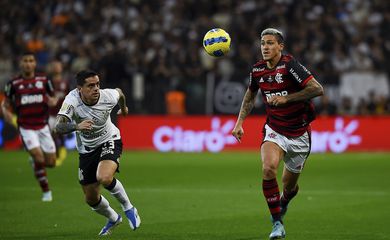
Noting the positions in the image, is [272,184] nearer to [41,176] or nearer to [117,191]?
[117,191]

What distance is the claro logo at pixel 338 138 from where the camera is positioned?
25016 mm

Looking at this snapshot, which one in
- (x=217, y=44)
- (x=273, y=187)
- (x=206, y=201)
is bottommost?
(x=206, y=201)

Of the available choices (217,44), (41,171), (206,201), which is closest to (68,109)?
(217,44)

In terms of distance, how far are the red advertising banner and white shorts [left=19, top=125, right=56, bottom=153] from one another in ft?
34.7

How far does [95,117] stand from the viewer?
10.7 metres

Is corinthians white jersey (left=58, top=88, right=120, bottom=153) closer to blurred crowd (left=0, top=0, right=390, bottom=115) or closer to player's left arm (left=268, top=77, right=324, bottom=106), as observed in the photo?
player's left arm (left=268, top=77, right=324, bottom=106)

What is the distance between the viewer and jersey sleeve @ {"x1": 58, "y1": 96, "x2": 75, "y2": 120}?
10293 millimetres

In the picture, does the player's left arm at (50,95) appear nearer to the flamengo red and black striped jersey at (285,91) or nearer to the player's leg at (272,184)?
the flamengo red and black striped jersey at (285,91)

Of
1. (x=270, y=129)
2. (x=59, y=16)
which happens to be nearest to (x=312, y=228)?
(x=270, y=129)

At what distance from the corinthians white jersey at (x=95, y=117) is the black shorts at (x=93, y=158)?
65mm

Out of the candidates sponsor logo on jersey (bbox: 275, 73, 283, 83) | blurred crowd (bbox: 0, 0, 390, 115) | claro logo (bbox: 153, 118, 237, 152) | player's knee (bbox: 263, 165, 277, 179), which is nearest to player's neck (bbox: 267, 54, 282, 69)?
sponsor logo on jersey (bbox: 275, 73, 283, 83)

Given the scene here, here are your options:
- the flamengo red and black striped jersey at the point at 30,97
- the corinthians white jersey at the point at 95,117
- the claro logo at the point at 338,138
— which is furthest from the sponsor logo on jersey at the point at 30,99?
the claro logo at the point at 338,138

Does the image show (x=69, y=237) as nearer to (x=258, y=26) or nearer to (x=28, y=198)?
(x=28, y=198)

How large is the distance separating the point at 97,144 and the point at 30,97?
5018mm
